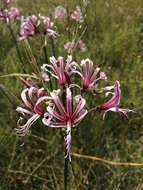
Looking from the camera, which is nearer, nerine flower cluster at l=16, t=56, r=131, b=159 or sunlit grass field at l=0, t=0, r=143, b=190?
nerine flower cluster at l=16, t=56, r=131, b=159

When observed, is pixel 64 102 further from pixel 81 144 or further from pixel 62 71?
pixel 81 144

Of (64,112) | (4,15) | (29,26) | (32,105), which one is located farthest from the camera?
(4,15)

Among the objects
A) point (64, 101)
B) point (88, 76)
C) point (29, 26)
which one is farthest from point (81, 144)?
point (64, 101)

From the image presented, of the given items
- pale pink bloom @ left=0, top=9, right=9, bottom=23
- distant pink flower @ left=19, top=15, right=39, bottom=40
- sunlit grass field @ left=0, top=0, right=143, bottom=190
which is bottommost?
sunlit grass field @ left=0, top=0, right=143, bottom=190

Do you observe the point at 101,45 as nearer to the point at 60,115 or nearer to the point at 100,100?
the point at 100,100

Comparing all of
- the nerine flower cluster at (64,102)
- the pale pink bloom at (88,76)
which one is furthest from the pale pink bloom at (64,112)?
the pale pink bloom at (88,76)

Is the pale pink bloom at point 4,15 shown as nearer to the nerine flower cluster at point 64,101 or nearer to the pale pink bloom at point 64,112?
the nerine flower cluster at point 64,101

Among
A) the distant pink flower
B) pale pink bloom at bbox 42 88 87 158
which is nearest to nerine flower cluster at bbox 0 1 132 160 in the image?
pale pink bloom at bbox 42 88 87 158

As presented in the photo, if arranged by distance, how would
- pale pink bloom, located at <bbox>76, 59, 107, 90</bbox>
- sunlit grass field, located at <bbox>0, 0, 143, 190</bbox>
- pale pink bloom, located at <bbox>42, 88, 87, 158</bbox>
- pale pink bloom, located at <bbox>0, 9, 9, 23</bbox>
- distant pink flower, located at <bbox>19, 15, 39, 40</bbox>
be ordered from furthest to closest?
pale pink bloom, located at <bbox>0, 9, 9, 23</bbox> < distant pink flower, located at <bbox>19, 15, 39, 40</bbox> < sunlit grass field, located at <bbox>0, 0, 143, 190</bbox> < pale pink bloom, located at <bbox>76, 59, 107, 90</bbox> < pale pink bloom, located at <bbox>42, 88, 87, 158</bbox>

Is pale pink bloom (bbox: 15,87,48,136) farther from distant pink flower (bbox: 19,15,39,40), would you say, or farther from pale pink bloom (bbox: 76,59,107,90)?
distant pink flower (bbox: 19,15,39,40)

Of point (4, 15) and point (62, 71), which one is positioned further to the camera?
point (4, 15)
